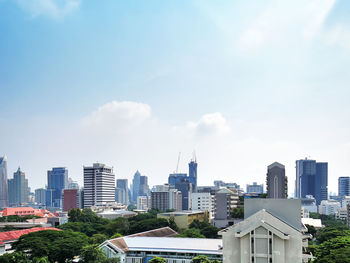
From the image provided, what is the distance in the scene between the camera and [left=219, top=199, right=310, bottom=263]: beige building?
26.4m

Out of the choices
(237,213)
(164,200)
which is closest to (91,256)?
(237,213)

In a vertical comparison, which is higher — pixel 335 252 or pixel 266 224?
pixel 266 224

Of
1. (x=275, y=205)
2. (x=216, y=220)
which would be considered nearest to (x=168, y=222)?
(x=216, y=220)

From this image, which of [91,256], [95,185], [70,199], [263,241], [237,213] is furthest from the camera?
[70,199]

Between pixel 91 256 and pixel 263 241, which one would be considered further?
pixel 91 256

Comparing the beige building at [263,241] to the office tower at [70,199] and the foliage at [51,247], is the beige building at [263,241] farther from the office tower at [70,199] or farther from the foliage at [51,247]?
the office tower at [70,199]

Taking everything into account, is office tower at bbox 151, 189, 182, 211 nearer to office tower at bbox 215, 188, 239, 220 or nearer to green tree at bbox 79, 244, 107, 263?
office tower at bbox 215, 188, 239, 220

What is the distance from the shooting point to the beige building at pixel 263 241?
26.4m

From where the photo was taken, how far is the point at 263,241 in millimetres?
26641

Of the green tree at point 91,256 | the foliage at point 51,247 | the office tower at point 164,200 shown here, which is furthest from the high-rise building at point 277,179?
the office tower at point 164,200

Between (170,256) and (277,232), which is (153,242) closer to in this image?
(170,256)

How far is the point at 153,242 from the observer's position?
48.0 meters

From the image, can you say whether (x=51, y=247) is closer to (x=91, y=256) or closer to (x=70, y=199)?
(x=91, y=256)

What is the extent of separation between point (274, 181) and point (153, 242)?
1857 inches
